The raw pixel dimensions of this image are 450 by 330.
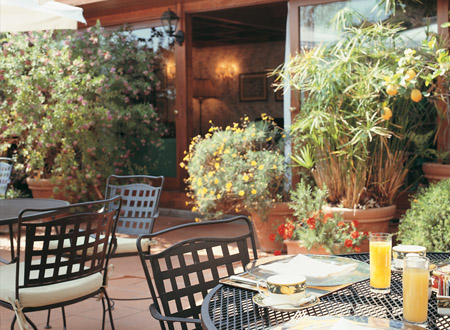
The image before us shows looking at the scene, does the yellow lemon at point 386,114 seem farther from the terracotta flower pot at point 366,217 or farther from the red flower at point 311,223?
the red flower at point 311,223

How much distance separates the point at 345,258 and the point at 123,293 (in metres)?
2.49

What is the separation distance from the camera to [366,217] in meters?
4.68

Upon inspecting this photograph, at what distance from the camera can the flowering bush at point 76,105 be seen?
21.4 ft

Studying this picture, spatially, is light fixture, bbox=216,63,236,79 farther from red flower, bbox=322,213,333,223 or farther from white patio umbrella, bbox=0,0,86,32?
red flower, bbox=322,213,333,223

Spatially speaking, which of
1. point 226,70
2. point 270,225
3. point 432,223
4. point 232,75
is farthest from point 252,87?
point 432,223

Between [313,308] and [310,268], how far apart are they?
0.88 feet

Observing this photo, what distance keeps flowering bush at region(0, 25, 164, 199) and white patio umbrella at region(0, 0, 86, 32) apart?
193 centimetres

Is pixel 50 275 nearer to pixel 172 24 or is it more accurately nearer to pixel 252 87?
pixel 172 24

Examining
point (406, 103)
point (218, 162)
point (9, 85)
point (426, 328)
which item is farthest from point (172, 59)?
point (426, 328)

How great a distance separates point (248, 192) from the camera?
4.94 metres

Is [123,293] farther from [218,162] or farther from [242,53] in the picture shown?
[242,53]

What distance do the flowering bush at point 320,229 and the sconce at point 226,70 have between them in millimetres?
6932

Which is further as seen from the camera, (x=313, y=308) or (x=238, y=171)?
(x=238, y=171)

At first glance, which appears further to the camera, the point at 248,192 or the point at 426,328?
the point at 248,192
